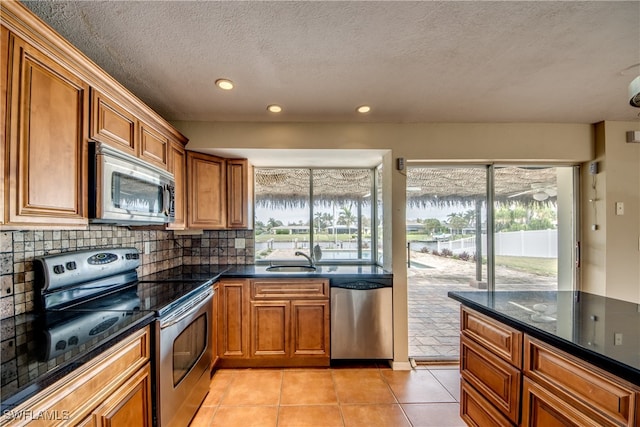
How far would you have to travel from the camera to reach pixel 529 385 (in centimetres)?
121

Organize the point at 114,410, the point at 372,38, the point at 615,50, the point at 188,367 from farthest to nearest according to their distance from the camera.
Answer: the point at 188,367, the point at 615,50, the point at 372,38, the point at 114,410

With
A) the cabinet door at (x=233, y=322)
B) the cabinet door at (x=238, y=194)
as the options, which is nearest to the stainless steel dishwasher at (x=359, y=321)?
the cabinet door at (x=233, y=322)

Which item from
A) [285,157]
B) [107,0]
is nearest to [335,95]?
[285,157]

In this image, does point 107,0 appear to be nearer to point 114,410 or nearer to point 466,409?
point 114,410

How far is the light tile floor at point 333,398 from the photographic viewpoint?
6.32 ft

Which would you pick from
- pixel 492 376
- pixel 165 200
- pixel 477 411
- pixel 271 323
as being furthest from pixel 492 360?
pixel 165 200

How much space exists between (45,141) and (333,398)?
2.43 meters

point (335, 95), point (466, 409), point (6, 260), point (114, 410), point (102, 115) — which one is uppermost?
point (335, 95)

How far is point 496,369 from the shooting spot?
1.41 metres

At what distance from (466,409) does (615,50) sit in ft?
7.69

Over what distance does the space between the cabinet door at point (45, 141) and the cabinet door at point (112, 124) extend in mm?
66

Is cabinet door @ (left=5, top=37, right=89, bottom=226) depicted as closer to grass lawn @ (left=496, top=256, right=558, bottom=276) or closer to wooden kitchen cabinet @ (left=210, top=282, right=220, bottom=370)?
wooden kitchen cabinet @ (left=210, top=282, right=220, bottom=370)

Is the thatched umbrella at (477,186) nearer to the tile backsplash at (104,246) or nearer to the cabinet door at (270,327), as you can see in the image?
the cabinet door at (270,327)

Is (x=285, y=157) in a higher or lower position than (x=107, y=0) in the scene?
lower
